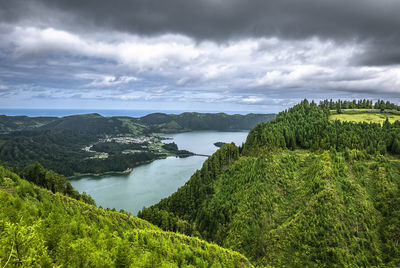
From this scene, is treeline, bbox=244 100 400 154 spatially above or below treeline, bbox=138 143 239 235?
above

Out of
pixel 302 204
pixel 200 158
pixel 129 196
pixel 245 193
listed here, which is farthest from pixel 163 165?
pixel 302 204

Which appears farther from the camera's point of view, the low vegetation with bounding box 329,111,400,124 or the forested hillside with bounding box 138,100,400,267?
the low vegetation with bounding box 329,111,400,124

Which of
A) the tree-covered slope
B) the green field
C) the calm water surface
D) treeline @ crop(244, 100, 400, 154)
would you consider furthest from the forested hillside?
the calm water surface

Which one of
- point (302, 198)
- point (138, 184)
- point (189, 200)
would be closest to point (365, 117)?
point (302, 198)

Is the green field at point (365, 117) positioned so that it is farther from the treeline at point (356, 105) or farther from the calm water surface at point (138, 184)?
the calm water surface at point (138, 184)

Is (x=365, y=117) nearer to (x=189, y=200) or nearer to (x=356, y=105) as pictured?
(x=356, y=105)

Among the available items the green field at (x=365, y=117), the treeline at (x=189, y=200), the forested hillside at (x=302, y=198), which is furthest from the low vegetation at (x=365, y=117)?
the treeline at (x=189, y=200)

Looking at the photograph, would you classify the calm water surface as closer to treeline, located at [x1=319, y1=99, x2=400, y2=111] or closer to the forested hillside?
the forested hillside
